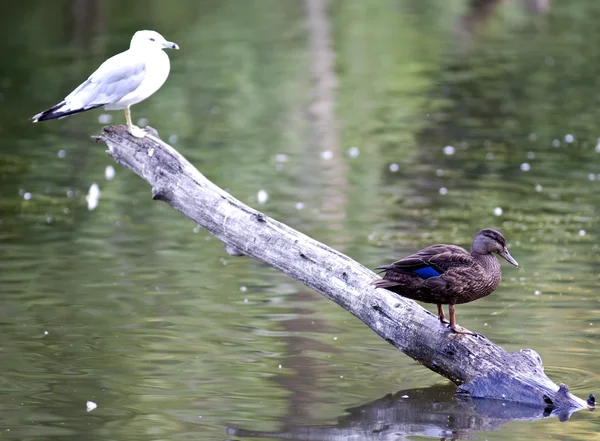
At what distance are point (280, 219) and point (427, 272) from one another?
478cm

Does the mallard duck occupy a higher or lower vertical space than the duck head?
lower

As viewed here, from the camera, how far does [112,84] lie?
24.1ft

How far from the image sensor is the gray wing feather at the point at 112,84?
733 cm

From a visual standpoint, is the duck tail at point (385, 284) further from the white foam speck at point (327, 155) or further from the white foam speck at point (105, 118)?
Answer: the white foam speck at point (105, 118)

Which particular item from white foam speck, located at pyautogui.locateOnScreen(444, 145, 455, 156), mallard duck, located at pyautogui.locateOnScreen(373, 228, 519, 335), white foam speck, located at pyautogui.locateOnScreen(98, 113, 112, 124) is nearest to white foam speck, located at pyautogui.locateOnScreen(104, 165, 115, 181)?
white foam speck, located at pyautogui.locateOnScreen(98, 113, 112, 124)

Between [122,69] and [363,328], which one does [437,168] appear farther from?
[122,69]

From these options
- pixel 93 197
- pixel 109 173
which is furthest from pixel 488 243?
pixel 109 173

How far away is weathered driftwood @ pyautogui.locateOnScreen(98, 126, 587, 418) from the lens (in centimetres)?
623

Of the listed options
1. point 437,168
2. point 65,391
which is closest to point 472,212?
point 437,168

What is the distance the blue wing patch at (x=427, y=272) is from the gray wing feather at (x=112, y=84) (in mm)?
2352

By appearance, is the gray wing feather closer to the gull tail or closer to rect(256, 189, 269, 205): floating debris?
the gull tail

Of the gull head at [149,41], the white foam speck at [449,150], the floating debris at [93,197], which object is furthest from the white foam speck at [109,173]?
the gull head at [149,41]

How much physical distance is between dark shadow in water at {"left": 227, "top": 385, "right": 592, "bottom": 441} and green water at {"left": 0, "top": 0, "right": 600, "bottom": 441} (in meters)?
0.08

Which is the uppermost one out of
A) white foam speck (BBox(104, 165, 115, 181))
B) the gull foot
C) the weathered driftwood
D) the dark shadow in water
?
the gull foot
